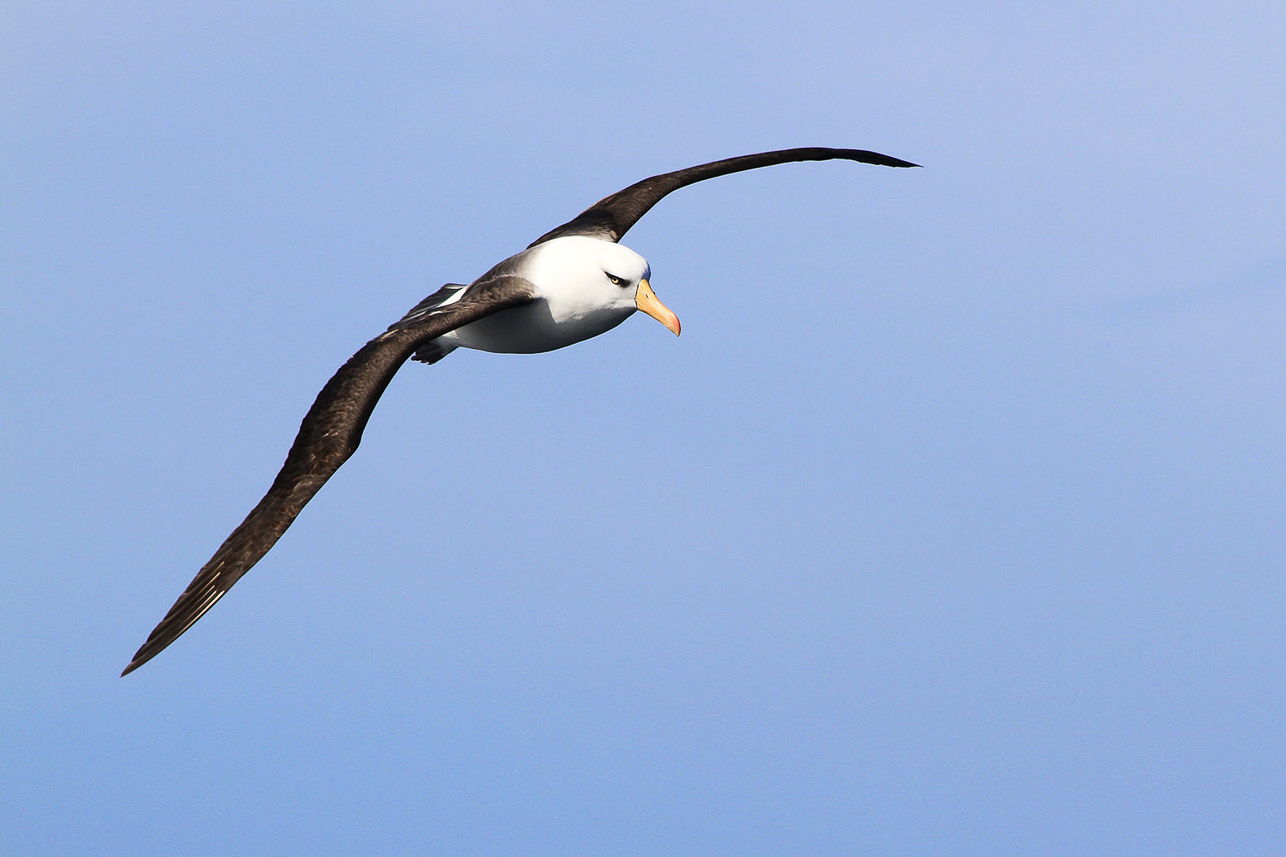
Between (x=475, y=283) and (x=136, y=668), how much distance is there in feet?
17.6

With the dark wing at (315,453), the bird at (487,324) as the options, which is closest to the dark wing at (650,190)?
the bird at (487,324)

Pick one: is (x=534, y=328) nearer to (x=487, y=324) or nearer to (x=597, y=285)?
(x=487, y=324)

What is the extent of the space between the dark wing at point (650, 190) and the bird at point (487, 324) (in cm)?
2

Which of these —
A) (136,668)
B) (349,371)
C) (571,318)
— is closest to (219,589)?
(136,668)

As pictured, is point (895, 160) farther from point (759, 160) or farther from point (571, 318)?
point (571, 318)

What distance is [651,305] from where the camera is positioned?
15086 millimetres

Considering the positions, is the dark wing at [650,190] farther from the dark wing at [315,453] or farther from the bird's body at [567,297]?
the dark wing at [315,453]

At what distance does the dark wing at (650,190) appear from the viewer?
1691cm

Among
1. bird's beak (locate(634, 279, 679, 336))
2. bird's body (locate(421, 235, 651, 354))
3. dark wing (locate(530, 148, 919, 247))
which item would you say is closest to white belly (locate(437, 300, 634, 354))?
bird's body (locate(421, 235, 651, 354))

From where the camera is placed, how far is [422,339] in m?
14.2

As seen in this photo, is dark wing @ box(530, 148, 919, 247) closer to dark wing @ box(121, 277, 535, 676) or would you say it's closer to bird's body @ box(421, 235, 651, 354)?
bird's body @ box(421, 235, 651, 354)

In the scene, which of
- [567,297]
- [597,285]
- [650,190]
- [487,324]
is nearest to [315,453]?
[487,324]

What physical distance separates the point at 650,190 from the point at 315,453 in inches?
232

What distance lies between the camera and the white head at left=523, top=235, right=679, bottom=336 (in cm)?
1505
